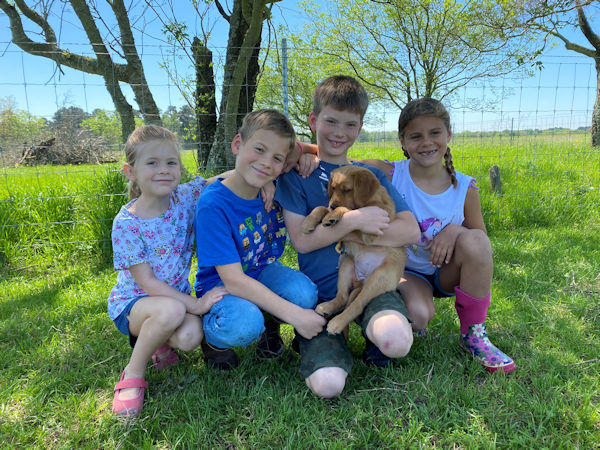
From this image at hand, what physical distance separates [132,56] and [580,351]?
614 cm

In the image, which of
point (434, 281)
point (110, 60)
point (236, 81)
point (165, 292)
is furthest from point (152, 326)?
point (110, 60)

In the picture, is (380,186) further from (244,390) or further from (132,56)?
(132,56)

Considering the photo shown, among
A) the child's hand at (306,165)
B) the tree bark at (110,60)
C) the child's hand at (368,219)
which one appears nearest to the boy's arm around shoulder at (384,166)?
the child's hand at (306,165)

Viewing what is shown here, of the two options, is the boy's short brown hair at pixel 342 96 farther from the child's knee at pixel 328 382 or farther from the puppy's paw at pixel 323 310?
the child's knee at pixel 328 382

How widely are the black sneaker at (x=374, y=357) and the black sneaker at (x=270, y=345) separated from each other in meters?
0.60

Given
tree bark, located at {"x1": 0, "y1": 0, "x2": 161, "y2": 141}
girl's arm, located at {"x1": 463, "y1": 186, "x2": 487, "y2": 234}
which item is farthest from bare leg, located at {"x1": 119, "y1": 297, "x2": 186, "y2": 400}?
tree bark, located at {"x1": 0, "y1": 0, "x2": 161, "y2": 141}

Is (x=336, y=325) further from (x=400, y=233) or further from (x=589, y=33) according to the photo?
Result: (x=589, y=33)

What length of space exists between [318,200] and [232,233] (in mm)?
661

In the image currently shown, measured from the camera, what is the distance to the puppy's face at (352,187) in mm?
2430

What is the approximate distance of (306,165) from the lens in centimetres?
256

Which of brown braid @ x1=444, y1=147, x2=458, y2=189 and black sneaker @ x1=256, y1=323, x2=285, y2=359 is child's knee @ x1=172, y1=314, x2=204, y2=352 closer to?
black sneaker @ x1=256, y1=323, x2=285, y2=359

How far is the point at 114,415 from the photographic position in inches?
79.4

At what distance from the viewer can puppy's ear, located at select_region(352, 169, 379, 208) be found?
2.43 metres

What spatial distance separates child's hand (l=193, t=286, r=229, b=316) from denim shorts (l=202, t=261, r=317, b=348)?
1.0 inches
